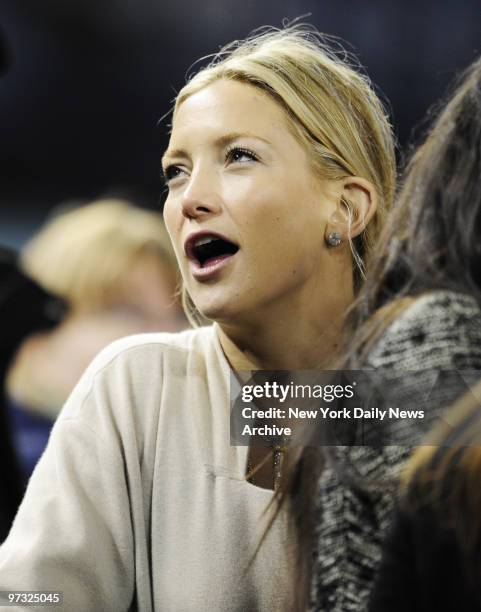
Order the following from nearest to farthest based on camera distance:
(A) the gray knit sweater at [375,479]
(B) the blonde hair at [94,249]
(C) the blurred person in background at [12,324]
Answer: (A) the gray knit sweater at [375,479] → (C) the blurred person in background at [12,324] → (B) the blonde hair at [94,249]

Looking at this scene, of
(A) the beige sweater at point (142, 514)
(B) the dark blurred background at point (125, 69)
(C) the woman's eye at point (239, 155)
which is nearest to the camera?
(A) the beige sweater at point (142, 514)

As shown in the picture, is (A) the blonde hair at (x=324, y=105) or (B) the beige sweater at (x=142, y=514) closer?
(B) the beige sweater at (x=142, y=514)

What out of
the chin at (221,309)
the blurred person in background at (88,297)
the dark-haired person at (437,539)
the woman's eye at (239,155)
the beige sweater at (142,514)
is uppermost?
the blurred person in background at (88,297)

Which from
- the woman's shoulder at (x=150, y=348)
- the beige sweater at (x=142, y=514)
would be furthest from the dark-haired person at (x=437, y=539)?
the woman's shoulder at (x=150, y=348)

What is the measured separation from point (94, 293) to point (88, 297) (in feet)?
0.05

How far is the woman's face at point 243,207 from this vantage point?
1.06 m

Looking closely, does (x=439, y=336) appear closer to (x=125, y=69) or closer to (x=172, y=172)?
(x=172, y=172)

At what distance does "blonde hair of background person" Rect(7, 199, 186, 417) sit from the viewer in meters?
1.92

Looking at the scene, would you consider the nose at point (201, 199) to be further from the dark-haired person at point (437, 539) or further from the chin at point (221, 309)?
the dark-haired person at point (437, 539)

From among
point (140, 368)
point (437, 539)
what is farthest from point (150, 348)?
point (437, 539)

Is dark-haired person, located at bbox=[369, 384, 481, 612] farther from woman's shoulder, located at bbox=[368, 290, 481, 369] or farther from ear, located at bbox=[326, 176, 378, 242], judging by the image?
ear, located at bbox=[326, 176, 378, 242]

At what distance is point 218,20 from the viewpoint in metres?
1.43

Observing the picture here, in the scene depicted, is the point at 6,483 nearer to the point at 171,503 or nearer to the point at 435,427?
the point at 171,503

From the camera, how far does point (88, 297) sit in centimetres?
197
